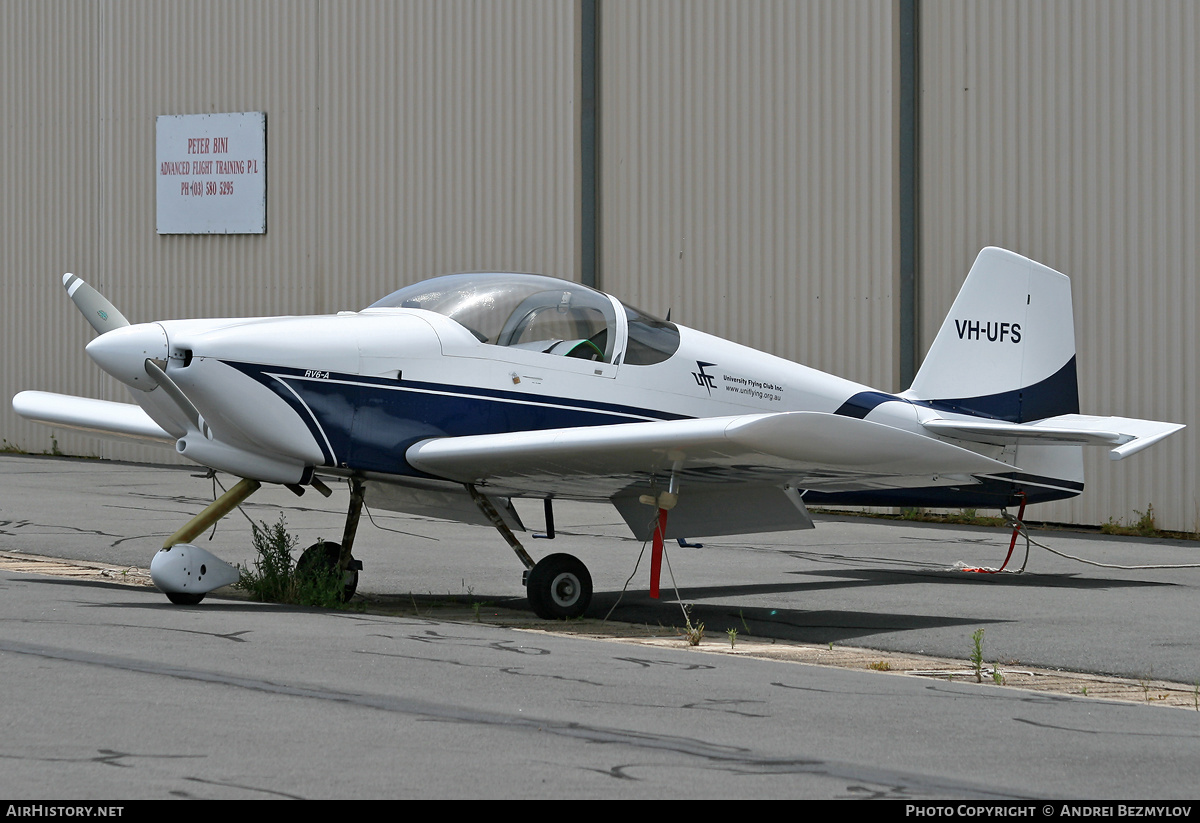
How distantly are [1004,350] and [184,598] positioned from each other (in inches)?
248

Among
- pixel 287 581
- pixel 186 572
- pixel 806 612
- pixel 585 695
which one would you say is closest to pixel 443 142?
pixel 287 581

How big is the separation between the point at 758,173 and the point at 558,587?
31.7 feet

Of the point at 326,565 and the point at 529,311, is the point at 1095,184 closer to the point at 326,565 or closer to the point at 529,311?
the point at 529,311

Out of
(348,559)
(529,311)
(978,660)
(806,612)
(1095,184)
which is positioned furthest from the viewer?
(1095,184)

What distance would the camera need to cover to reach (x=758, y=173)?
17.3m

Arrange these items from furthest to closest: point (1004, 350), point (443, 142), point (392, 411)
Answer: point (443, 142) < point (1004, 350) < point (392, 411)

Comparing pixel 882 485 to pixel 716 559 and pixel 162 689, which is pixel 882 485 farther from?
pixel 162 689

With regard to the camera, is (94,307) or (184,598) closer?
(184,598)

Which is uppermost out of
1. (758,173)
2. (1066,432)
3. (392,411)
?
(758,173)

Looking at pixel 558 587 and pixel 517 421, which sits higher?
Answer: pixel 517 421

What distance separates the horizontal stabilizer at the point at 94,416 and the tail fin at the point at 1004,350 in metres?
5.57

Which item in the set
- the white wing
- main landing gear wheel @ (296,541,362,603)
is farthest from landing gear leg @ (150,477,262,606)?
the white wing

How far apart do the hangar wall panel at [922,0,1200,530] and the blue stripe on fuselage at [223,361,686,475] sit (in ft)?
26.7

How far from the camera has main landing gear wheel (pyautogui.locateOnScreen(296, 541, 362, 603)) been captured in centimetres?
916
